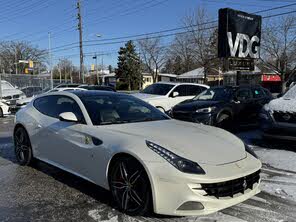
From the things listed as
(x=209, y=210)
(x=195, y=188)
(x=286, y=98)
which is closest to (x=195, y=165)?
(x=195, y=188)

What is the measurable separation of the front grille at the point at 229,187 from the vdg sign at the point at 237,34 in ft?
28.7

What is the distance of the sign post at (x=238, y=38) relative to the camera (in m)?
12.0

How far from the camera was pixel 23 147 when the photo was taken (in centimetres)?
646

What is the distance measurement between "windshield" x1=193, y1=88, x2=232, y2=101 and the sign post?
167cm

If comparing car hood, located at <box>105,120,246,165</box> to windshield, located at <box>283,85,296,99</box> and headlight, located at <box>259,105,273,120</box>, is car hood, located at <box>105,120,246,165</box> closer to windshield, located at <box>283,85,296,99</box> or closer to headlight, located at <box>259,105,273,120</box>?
headlight, located at <box>259,105,273,120</box>

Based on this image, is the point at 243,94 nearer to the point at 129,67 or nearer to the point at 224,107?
the point at 224,107

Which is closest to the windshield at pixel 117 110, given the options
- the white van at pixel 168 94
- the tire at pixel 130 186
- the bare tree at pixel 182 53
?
the tire at pixel 130 186

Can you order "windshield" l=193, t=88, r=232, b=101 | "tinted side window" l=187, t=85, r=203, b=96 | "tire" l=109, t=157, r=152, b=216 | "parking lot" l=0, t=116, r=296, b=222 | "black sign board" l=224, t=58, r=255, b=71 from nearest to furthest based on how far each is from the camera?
"tire" l=109, t=157, r=152, b=216, "parking lot" l=0, t=116, r=296, b=222, "windshield" l=193, t=88, r=232, b=101, "black sign board" l=224, t=58, r=255, b=71, "tinted side window" l=187, t=85, r=203, b=96

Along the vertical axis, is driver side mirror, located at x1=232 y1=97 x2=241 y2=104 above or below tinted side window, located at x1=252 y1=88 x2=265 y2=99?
below

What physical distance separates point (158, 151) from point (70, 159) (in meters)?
1.76

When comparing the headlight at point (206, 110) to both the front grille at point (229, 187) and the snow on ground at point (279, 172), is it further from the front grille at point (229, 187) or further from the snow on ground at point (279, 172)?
the front grille at point (229, 187)

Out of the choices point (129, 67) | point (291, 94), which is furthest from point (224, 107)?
point (129, 67)

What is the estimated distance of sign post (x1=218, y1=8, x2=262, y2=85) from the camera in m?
12.0

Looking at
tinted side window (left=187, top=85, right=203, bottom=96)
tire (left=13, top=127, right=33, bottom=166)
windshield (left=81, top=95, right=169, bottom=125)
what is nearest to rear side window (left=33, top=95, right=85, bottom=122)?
windshield (left=81, top=95, right=169, bottom=125)
